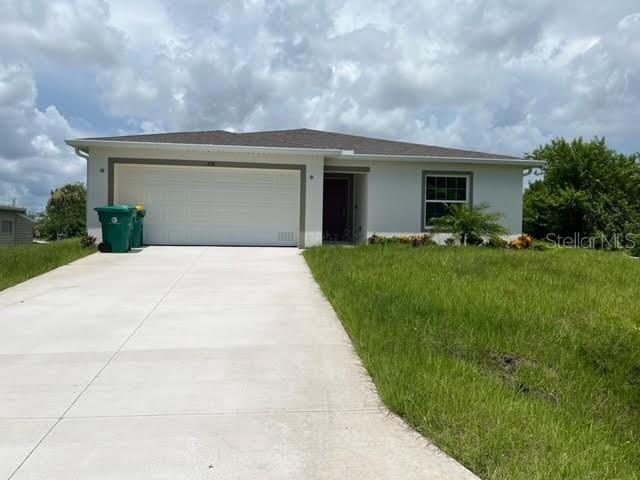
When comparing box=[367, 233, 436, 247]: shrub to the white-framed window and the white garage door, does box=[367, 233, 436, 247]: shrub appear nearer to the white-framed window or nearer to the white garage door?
the white-framed window

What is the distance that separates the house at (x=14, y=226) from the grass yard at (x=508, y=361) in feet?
109

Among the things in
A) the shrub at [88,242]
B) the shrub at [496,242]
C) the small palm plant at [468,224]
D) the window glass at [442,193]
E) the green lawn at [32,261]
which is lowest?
the green lawn at [32,261]

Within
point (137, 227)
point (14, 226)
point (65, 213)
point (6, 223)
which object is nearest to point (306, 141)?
point (137, 227)

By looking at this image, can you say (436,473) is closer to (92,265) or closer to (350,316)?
(350,316)

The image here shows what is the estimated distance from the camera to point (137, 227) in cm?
1480

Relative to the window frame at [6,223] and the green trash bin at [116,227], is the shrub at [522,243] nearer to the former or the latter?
the green trash bin at [116,227]

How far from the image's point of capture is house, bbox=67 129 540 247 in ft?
49.8

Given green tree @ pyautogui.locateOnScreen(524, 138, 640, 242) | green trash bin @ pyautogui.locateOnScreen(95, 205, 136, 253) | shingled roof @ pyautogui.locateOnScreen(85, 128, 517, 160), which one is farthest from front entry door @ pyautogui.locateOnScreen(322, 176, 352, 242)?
green tree @ pyautogui.locateOnScreen(524, 138, 640, 242)

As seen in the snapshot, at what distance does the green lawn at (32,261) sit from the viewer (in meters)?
9.57

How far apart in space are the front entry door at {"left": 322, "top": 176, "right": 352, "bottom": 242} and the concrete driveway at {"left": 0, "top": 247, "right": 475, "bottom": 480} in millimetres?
11578

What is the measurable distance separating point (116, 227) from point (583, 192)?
19.3m

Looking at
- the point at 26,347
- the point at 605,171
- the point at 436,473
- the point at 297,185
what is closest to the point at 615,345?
the point at 436,473

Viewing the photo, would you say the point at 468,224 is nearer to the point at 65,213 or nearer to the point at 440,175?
the point at 440,175

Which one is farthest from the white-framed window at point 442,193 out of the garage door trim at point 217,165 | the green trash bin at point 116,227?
the green trash bin at point 116,227
